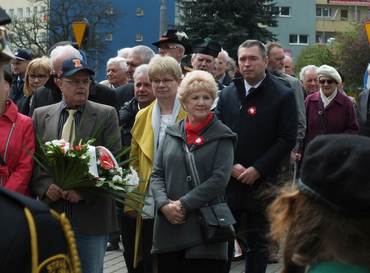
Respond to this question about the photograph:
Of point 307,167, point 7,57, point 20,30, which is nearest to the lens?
point 7,57

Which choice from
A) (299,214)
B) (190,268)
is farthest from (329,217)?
(190,268)

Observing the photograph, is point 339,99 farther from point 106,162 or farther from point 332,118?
A: point 106,162

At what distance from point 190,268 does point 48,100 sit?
2082mm

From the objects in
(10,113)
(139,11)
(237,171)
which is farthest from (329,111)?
(139,11)

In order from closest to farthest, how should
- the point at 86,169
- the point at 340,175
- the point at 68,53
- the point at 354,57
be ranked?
the point at 340,175 < the point at 86,169 < the point at 68,53 < the point at 354,57

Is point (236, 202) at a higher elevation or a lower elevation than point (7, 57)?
lower

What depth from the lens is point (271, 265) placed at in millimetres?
9211

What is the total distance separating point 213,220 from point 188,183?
0.34 meters

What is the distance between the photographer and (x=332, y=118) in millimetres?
11578

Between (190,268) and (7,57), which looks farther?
(190,268)

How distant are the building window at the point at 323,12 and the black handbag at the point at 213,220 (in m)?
99.6

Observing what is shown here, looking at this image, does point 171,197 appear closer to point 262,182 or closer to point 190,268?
point 190,268

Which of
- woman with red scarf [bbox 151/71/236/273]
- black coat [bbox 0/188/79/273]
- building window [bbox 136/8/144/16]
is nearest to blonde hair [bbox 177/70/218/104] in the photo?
woman with red scarf [bbox 151/71/236/273]

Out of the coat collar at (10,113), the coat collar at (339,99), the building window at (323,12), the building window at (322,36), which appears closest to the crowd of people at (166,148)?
the coat collar at (10,113)
